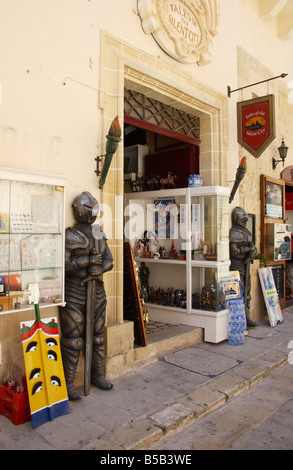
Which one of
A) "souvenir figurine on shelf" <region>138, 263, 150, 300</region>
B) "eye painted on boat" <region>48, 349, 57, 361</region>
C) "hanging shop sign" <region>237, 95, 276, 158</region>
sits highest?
"hanging shop sign" <region>237, 95, 276, 158</region>

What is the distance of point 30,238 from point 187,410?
2255mm

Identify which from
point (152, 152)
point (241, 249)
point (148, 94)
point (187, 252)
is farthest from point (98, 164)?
point (241, 249)

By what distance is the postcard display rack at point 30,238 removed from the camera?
10.7ft

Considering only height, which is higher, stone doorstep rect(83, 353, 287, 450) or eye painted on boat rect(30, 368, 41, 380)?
eye painted on boat rect(30, 368, 41, 380)

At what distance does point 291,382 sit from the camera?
4.48m

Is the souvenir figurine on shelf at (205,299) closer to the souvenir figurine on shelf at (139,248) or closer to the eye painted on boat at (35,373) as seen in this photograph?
the souvenir figurine on shelf at (139,248)

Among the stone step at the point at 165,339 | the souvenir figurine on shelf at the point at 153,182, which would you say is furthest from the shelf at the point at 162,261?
the souvenir figurine on shelf at the point at 153,182

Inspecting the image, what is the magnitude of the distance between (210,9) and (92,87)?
10.3 ft

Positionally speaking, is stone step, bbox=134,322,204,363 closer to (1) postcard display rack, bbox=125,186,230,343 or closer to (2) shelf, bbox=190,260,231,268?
(1) postcard display rack, bbox=125,186,230,343

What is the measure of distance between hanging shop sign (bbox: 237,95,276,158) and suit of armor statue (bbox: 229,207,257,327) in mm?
1172

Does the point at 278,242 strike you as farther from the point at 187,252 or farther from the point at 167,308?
the point at 167,308

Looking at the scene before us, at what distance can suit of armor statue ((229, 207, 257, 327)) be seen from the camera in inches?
253

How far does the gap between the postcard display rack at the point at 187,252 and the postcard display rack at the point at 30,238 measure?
2716 millimetres

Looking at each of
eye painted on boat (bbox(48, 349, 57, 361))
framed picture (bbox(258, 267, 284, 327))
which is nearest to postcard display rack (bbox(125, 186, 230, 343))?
framed picture (bbox(258, 267, 284, 327))
